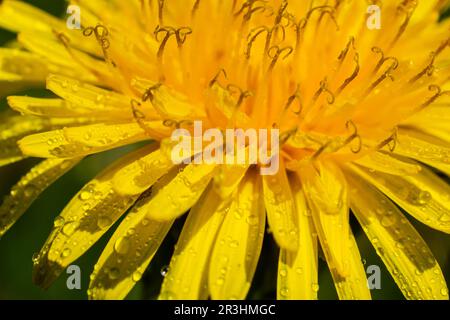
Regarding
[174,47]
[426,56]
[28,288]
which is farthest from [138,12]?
[28,288]

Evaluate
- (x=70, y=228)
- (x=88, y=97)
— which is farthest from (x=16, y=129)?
(x=70, y=228)

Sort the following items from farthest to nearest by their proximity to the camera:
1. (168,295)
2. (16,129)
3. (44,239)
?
(44,239), (16,129), (168,295)

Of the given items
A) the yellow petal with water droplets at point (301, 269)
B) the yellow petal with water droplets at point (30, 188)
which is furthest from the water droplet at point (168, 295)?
the yellow petal with water droplets at point (30, 188)

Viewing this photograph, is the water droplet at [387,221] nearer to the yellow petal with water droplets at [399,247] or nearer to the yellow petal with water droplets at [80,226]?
the yellow petal with water droplets at [399,247]

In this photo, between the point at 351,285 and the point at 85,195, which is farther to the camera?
the point at 85,195

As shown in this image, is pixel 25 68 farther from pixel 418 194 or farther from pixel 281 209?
pixel 418 194

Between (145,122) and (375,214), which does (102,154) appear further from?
(375,214)
